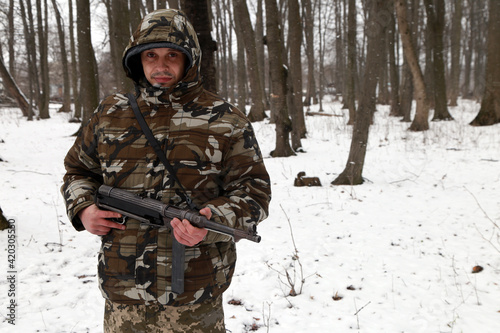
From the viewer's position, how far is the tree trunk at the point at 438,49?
12977 millimetres

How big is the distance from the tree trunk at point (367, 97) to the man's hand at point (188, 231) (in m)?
5.54

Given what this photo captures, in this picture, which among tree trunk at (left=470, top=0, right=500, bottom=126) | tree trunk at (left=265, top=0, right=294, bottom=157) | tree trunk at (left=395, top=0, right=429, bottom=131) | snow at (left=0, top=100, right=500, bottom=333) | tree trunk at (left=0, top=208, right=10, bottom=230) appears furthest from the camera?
tree trunk at (left=470, top=0, right=500, bottom=126)

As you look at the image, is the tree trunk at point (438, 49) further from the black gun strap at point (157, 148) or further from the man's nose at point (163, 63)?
the black gun strap at point (157, 148)

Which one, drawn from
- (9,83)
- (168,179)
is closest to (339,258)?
(168,179)

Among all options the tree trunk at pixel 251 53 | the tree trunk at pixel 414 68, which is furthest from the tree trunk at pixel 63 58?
the tree trunk at pixel 414 68

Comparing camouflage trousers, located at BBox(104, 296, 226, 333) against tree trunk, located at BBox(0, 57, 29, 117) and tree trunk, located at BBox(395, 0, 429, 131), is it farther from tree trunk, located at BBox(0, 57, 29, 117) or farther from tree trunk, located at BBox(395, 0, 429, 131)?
tree trunk, located at BBox(395, 0, 429, 131)

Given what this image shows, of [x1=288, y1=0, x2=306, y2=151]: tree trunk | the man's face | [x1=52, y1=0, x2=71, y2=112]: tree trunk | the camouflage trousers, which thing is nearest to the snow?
the camouflage trousers

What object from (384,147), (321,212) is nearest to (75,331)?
(321,212)

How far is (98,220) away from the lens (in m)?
1.51

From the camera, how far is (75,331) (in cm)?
273

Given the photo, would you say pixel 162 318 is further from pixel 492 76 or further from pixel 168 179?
pixel 492 76

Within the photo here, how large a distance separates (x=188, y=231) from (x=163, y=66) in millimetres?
774

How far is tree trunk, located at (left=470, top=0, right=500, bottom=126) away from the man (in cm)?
1321

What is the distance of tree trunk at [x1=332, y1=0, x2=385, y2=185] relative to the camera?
5.73 metres
